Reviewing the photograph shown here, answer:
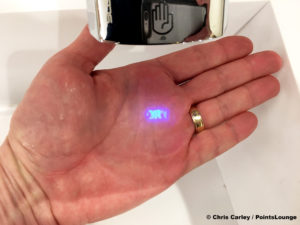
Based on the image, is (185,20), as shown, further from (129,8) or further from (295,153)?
(295,153)

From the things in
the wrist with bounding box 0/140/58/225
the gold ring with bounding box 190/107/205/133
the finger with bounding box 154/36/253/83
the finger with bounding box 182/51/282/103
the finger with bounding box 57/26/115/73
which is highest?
the finger with bounding box 57/26/115/73

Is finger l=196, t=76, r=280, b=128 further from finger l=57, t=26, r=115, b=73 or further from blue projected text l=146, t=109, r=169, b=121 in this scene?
finger l=57, t=26, r=115, b=73

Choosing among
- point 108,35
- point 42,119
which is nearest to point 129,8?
point 108,35

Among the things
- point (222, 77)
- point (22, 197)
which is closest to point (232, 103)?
point (222, 77)

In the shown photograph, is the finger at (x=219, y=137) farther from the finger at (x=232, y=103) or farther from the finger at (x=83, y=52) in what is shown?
the finger at (x=83, y=52)

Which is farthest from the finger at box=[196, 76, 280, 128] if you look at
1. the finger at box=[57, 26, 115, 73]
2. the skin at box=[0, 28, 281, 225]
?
the finger at box=[57, 26, 115, 73]

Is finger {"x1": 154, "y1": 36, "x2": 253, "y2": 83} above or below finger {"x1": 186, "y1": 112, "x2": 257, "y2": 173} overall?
above

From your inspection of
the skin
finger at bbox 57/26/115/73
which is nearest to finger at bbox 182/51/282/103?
the skin
